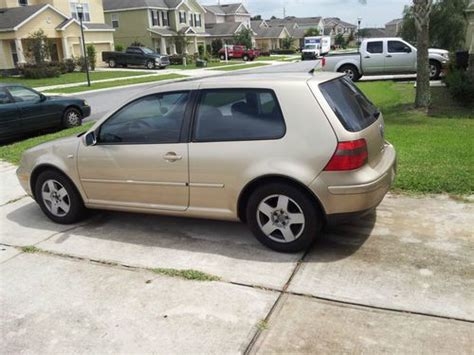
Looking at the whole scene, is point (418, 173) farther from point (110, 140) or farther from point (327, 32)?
point (327, 32)

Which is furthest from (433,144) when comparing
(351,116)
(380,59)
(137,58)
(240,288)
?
(137,58)

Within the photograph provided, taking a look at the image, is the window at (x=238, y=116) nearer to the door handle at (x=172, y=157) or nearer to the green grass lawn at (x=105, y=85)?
the door handle at (x=172, y=157)

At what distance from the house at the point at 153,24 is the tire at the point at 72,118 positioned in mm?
40875

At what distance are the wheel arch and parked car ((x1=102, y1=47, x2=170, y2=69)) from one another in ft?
125

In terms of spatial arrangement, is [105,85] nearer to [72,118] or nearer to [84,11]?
[72,118]

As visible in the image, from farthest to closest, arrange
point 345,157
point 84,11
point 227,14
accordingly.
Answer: point 227,14, point 84,11, point 345,157

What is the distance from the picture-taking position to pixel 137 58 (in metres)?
41.3

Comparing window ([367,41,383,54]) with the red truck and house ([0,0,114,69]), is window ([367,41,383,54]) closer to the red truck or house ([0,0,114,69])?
house ([0,0,114,69])

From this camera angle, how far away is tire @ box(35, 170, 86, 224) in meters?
5.30

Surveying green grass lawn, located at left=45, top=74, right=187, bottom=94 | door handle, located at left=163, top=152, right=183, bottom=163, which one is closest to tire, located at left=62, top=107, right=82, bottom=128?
door handle, located at left=163, top=152, right=183, bottom=163

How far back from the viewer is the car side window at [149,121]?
184 inches

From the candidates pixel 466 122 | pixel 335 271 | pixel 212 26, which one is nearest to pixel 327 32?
pixel 212 26

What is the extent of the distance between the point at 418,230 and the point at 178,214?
92.1 inches

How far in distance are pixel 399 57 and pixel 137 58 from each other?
86.4ft
